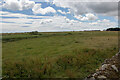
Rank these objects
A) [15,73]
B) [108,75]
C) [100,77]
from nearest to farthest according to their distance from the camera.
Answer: [100,77], [108,75], [15,73]

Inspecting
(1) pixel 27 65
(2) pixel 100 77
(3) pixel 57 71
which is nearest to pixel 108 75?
(2) pixel 100 77

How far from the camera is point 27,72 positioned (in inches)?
245

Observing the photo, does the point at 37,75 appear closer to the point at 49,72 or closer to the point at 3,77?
the point at 49,72

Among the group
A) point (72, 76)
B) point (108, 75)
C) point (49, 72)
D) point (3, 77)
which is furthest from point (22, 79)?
point (108, 75)

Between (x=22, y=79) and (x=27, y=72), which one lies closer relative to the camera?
(x=22, y=79)

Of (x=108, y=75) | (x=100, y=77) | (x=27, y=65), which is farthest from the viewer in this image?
(x=27, y=65)

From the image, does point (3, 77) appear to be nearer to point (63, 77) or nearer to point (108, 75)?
point (63, 77)

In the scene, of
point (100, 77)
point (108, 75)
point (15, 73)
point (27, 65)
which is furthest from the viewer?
point (27, 65)

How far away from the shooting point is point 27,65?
7109 millimetres

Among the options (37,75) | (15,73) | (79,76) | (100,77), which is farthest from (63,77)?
(15,73)

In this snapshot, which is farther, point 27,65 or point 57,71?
point 27,65

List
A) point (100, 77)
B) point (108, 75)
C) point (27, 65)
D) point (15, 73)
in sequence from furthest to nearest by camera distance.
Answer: point (27, 65)
point (15, 73)
point (108, 75)
point (100, 77)

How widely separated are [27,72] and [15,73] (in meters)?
0.71

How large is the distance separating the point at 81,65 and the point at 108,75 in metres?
2.22
